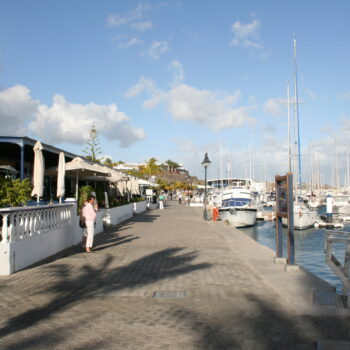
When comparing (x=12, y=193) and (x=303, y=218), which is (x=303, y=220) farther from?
(x=12, y=193)

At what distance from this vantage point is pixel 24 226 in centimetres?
962

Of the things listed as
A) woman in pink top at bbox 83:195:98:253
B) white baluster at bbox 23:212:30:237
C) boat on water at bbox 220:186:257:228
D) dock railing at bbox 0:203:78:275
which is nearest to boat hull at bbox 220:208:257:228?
boat on water at bbox 220:186:257:228

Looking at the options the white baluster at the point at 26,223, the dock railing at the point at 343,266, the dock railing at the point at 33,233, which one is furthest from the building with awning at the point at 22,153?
the dock railing at the point at 343,266

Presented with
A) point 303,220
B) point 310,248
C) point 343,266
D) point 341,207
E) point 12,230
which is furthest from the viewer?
point 341,207

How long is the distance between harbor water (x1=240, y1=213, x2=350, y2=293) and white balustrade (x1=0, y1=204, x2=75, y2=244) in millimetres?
7947

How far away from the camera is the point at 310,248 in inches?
1042

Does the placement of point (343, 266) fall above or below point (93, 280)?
above

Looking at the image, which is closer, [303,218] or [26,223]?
[26,223]

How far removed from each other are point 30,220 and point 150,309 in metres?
4.89

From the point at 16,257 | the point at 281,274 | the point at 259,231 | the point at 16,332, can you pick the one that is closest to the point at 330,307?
the point at 281,274

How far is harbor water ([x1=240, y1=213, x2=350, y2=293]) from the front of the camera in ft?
54.6

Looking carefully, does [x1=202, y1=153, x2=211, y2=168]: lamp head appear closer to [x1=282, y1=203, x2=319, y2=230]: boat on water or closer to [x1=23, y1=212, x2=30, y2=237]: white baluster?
[x1=282, y1=203, x2=319, y2=230]: boat on water

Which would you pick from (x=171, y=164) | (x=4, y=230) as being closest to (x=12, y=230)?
(x=4, y=230)

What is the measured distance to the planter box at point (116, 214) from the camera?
66.5 ft
